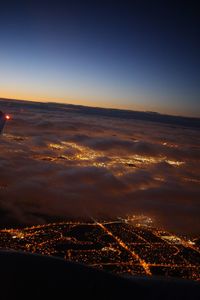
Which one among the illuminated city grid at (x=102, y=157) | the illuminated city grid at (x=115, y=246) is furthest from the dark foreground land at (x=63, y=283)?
the illuminated city grid at (x=102, y=157)

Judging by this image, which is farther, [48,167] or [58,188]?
[48,167]

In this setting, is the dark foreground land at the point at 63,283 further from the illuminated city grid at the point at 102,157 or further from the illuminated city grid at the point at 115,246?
the illuminated city grid at the point at 102,157

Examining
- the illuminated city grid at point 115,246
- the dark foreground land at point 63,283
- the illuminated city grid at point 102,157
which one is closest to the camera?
the dark foreground land at point 63,283

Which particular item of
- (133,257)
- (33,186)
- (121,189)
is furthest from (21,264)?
(121,189)

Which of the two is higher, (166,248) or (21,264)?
(21,264)

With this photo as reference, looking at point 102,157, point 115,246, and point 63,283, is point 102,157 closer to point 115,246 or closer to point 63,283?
point 115,246

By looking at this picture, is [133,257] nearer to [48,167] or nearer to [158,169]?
[48,167]

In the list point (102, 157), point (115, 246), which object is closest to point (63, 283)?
point (115, 246)

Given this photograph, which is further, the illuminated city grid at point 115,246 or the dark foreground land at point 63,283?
the illuminated city grid at point 115,246
